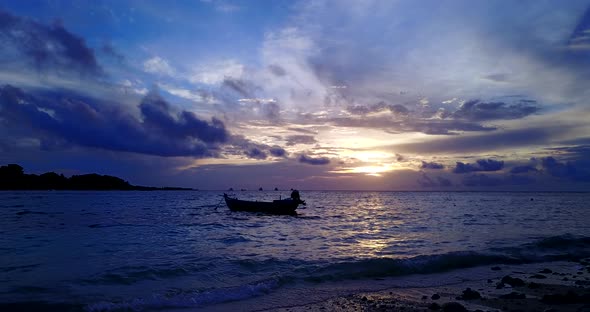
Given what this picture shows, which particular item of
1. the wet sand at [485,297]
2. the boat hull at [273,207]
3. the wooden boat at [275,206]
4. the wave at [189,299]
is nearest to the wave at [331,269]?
the wave at [189,299]

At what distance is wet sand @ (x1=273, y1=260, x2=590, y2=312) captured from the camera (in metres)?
10.6

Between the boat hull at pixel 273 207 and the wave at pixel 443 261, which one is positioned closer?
the wave at pixel 443 261

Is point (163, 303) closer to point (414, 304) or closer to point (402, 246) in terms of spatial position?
point (414, 304)

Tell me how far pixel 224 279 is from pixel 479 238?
792 inches

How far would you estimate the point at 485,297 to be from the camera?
11758mm

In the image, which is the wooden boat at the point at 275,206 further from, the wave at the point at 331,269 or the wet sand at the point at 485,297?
the wet sand at the point at 485,297

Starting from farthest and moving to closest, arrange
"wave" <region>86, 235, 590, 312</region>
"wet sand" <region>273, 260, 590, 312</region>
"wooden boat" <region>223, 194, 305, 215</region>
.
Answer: "wooden boat" <region>223, 194, 305, 215</region>
"wave" <region>86, 235, 590, 312</region>
"wet sand" <region>273, 260, 590, 312</region>

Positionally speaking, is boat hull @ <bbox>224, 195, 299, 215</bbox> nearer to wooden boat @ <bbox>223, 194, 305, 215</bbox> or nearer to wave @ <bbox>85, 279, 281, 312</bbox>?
wooden boat @ <bbox>223, 194, 305, 215</bbox>

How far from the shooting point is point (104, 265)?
17.5 metres

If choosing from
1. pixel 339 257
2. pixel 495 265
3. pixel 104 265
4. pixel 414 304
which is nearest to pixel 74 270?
pixel 104 265

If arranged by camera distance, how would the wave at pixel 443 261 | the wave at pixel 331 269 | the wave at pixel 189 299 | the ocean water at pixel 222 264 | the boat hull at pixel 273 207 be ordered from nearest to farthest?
the wave at pixel 189 299 < the wave at pixel 331 269 < the ocean water at pixel 222 264 < the wave at pixel 443 261 < the boat hull at pixel 273 207

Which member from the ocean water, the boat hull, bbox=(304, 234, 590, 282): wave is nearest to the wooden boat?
the boat hull

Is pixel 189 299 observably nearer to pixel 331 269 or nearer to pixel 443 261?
pixel 331 269

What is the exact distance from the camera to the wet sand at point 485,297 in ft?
34.7
